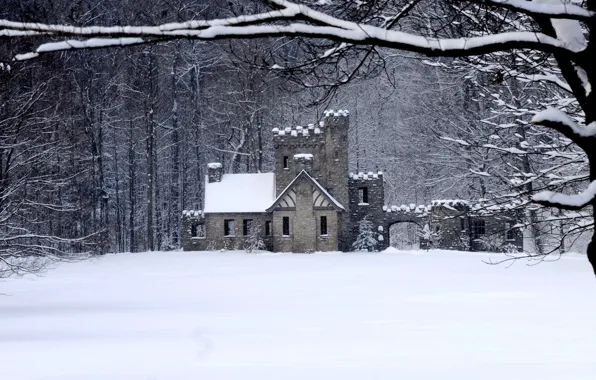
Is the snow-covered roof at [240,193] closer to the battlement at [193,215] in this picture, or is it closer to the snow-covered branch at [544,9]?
the battlement at [193,215]

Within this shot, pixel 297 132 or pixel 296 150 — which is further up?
pixel 297 132

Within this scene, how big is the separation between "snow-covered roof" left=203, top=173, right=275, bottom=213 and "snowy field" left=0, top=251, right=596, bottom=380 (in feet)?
52.1

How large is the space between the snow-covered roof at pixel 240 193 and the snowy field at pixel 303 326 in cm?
1588

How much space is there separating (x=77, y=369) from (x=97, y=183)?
34799 millimetres

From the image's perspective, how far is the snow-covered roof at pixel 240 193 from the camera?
1647 inches

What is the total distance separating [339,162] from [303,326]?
94.5 ft

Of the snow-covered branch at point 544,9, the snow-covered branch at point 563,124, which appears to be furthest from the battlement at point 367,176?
the snow-covered branch at point 544,9

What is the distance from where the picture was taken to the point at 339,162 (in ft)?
138

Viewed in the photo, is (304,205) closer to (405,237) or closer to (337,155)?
(337,155)

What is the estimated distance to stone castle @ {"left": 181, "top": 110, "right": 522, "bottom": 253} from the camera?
40.6 meters

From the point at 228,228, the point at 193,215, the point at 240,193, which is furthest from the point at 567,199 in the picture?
the point at 193,215

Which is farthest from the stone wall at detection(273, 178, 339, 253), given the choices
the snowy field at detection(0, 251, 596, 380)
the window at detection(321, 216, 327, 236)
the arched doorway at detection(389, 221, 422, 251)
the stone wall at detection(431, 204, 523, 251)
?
the snowy field at detection(0, 251, 596, 380)

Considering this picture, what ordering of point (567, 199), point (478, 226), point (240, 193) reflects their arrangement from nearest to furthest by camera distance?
1. point (567, 199)
2. point (478, 226)
3. point (240, 193)

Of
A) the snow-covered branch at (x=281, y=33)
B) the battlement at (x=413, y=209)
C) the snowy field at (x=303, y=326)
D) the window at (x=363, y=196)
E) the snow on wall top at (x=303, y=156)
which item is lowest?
the snowy field at (x=303, y=326)
